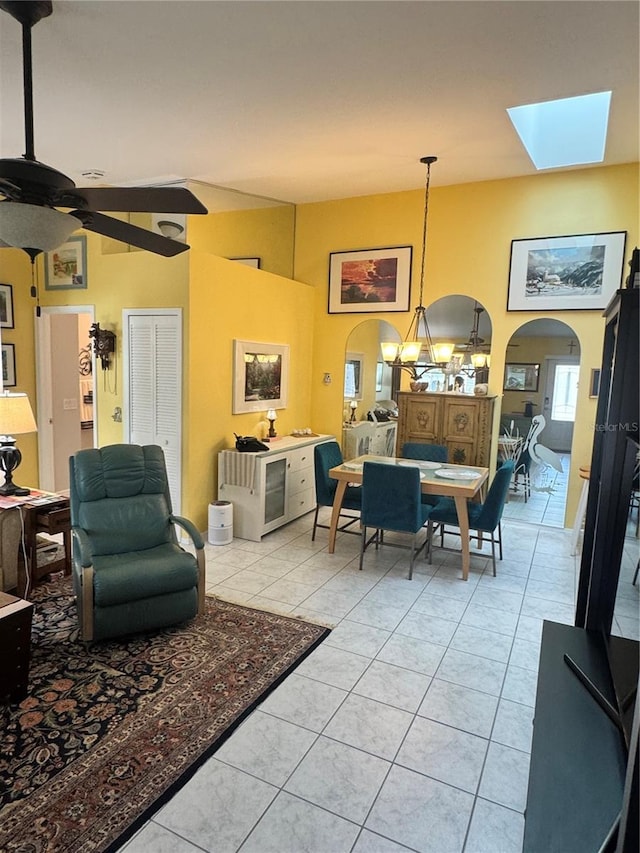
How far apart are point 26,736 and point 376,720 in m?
1.57

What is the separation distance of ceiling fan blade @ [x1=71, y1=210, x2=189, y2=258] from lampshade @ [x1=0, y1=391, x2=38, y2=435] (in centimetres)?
157

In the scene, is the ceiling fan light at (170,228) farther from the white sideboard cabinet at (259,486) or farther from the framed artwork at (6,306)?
the white sideboard cabinet at (259,486)

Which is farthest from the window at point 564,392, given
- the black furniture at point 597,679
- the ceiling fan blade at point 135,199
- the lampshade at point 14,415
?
the lampshade at point 14,415

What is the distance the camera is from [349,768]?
84.4 inches

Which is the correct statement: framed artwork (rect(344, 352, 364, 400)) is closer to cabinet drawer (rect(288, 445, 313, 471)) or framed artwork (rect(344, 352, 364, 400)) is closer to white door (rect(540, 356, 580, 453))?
cabinet drawer (rect(288, 445, 313, 471))

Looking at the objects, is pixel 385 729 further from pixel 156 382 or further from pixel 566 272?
pixel 566 272

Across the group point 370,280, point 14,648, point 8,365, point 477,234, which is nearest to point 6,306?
point 8,365

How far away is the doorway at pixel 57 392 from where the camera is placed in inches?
215

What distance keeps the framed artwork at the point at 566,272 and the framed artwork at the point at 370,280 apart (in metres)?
1.17

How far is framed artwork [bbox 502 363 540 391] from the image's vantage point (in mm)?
5801

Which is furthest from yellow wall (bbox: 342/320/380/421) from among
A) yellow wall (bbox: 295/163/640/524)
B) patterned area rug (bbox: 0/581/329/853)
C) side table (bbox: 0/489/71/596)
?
patterned area rug (bbox: 0/581/329/853)

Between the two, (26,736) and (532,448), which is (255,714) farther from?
(532,448)

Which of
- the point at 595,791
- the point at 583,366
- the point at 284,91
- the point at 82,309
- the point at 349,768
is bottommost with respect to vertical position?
the point at 349,768

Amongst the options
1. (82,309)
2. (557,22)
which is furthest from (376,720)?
(82,309)
